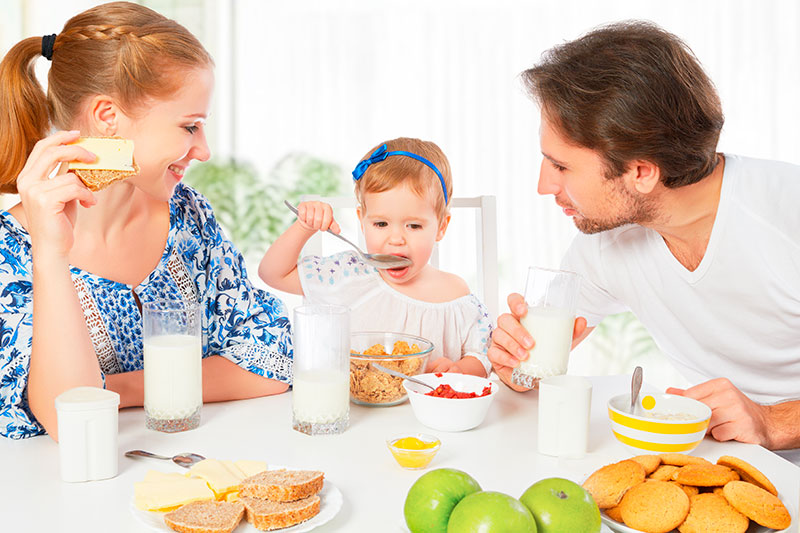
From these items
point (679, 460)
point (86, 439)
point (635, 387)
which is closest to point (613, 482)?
point (679, 460)

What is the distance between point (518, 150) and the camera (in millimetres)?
4109

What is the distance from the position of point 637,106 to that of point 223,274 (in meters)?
1.01

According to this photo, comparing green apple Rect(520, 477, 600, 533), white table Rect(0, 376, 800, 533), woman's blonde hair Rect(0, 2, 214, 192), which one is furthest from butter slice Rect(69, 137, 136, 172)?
green apple Rect(520, 477, 600, 533)

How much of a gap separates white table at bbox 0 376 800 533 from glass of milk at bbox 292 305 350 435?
30 mm

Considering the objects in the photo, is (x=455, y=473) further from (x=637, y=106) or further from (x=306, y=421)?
(x=637, y=106)

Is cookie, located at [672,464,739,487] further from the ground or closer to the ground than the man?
closer to the ground

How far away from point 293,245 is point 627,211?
842 millimetres

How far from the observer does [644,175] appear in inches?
68.0

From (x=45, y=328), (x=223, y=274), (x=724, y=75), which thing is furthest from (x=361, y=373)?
(x=724, y=75)

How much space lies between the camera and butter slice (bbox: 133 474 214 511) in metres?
0.95

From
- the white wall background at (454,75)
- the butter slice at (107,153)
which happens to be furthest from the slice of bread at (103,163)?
the white wall background at (454,75)

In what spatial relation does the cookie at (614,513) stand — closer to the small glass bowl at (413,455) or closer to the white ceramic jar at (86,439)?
the small glass bowl at (413,455)

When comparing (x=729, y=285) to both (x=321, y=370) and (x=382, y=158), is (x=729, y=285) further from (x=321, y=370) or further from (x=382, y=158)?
(x=321, y=370)

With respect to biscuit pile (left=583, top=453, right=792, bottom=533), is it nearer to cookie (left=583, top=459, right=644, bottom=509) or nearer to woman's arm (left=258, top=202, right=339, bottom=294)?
cookie (left=583, top=459, right=644, bottom=509)
